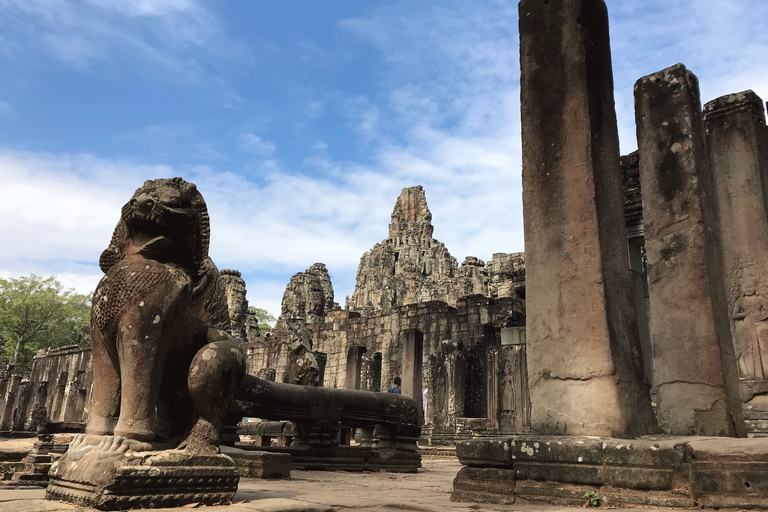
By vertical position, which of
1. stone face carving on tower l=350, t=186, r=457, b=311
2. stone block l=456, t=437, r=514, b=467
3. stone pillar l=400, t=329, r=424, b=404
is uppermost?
stone face carving on tower l=350, t=186, r=457, b=311

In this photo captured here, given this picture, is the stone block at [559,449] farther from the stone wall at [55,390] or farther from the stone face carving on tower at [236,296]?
the stone face carving on tower at [236,296]

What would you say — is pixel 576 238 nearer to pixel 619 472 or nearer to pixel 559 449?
pixel 559 449

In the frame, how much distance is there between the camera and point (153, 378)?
9.78 feet

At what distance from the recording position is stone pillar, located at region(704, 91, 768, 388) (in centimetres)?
757

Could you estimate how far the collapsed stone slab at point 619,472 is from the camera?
317 cm

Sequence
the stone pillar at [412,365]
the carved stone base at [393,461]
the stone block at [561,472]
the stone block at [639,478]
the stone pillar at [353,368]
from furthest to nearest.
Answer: the stone pillar at [353,368] → the stone pillar at [412,365] → the carved stone base at [393,461] → the stone block at [561,472] → the stone block at [639,478]

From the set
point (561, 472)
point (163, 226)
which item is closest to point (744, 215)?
point (561, 472)

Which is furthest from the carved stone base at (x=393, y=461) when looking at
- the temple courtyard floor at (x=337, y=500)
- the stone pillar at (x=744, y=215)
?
the stone pillar at (x=744, y=215)

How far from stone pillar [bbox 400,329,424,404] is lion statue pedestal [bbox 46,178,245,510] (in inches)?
567

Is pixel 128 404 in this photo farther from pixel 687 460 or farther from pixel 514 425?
pixel 514 425

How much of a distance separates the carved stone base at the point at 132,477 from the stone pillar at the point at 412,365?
1453cm

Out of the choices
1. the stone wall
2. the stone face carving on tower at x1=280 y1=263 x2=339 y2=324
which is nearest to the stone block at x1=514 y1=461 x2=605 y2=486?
the stone wall

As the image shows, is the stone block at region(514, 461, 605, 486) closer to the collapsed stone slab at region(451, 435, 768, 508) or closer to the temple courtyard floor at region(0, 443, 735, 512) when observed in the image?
the collapsed stone slab at region(451, 435, 768, 508)

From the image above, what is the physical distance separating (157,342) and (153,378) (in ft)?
0.59
